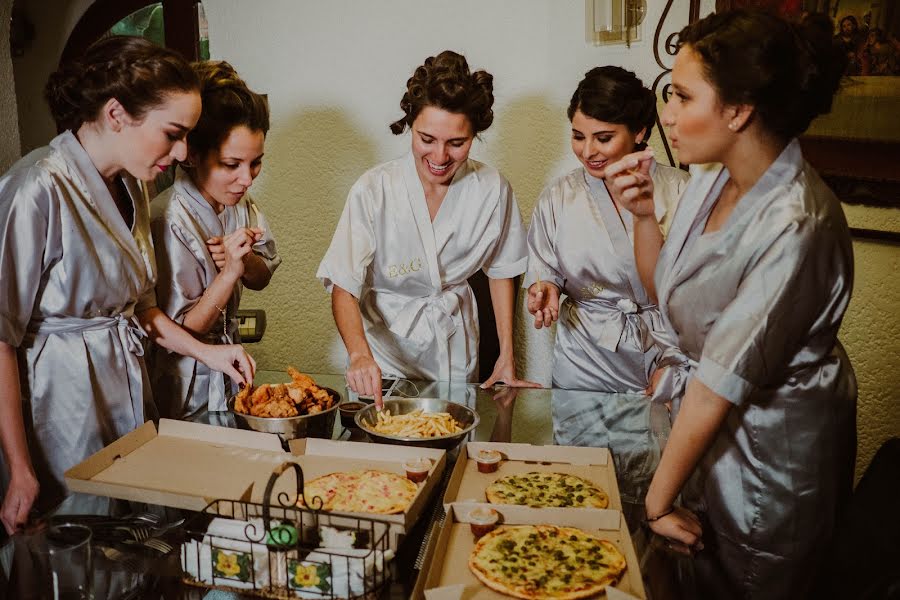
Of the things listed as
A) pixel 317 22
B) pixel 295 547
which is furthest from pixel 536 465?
pixel 317 22

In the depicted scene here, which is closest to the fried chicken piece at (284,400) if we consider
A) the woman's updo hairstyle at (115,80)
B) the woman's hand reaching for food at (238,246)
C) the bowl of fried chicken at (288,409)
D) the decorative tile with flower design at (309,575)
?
the bowl of fried chicken at (288,409)

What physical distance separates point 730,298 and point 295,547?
94 cm

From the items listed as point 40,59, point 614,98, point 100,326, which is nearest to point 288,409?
point 100,326

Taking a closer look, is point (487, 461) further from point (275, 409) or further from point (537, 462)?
point (275, 409)

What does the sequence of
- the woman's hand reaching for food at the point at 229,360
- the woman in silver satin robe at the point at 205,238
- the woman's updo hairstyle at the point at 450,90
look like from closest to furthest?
the woman's hand reaching for food at the point at 229,360
the woman in silver satin robe at the point at 205,238
the woman's updo hairstyle at the point at 450,90

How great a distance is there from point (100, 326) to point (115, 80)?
2.01 ft

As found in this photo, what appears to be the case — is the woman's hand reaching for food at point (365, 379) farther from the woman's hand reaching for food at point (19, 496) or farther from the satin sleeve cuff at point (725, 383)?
the satin sleeve cuff at point (725, 383)

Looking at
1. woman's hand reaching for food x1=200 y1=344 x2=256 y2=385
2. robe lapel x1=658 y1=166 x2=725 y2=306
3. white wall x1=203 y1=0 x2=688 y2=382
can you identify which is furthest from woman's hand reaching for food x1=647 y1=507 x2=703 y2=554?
white wall x1=203 y1=0 x2=688 y2=382

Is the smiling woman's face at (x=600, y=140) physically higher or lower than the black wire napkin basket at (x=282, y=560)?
higher

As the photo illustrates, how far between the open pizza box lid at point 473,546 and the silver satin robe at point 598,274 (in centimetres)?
111

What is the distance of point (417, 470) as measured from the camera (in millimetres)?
1638

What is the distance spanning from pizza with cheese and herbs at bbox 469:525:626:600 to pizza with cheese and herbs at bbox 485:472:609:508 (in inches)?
3.4

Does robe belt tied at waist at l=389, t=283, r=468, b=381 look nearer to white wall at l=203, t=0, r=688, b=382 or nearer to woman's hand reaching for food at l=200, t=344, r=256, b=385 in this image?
woman's hand reaching for food at l=200, t=344, r=256, b=385

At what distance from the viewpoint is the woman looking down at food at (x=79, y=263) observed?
1754mm
